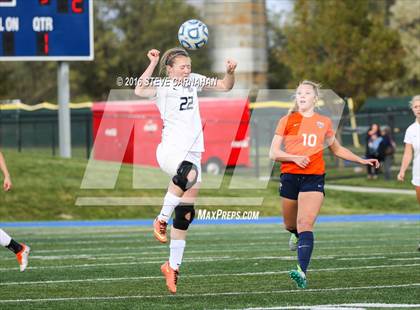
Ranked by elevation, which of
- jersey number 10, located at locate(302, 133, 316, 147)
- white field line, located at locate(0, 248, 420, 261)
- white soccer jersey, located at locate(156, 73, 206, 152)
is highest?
white soccer jersey, located at locate(156, 73, 206, 152)

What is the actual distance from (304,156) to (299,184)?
27cm

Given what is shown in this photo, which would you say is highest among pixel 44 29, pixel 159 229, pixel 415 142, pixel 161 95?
pixel 161 95

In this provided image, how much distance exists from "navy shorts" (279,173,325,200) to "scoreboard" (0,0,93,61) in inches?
588

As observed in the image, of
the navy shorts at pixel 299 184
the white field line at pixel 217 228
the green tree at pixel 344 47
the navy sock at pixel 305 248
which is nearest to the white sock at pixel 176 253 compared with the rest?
the navy sock at pixel 305 248

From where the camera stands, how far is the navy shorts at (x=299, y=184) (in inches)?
353

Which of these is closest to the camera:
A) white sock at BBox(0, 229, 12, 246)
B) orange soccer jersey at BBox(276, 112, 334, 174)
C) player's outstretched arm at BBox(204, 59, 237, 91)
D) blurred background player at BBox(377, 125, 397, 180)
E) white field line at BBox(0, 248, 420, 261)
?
→ player's outstretched arm at BBox(204, 59, 237, 91)

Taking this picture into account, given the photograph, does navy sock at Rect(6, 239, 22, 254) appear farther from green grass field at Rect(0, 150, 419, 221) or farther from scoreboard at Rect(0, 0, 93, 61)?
scoreboard at Rect(0, 0, 93, 61)

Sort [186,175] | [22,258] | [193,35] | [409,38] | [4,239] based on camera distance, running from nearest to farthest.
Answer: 1. [186,175]
2. [193,35]
3. [4,239]
4. [22,258]
5. [409,38]

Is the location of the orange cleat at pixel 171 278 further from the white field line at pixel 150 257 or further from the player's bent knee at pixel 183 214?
the white field line at pixel 150 257

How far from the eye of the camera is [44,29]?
2342cm

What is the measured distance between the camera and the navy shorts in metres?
8.97

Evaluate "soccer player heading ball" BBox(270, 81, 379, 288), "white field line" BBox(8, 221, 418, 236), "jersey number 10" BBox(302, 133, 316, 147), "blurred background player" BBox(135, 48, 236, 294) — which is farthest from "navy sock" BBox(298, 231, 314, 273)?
"white field line" BBox(8, 221, 418, 236)

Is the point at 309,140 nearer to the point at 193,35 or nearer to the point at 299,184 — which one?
the point at 299,184

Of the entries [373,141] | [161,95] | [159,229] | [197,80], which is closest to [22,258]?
[159,229]
